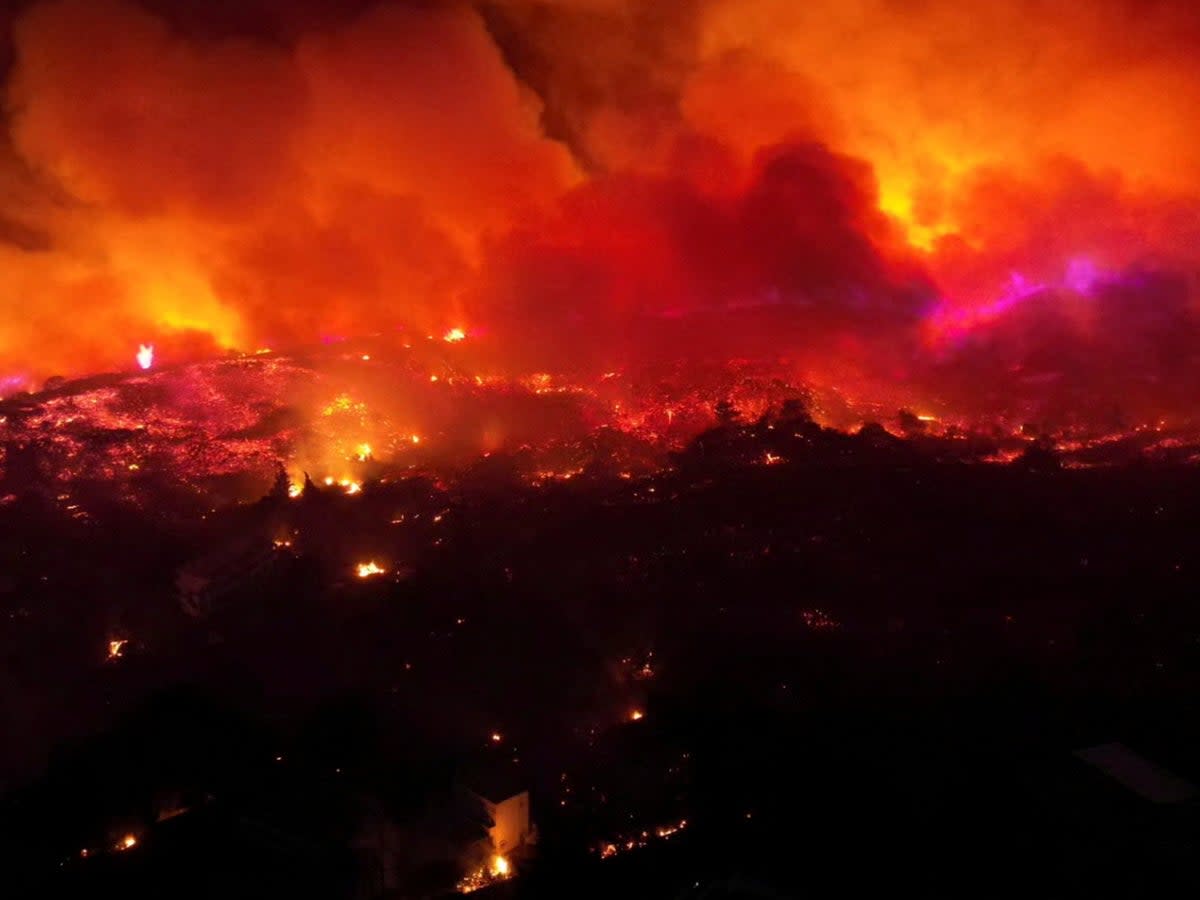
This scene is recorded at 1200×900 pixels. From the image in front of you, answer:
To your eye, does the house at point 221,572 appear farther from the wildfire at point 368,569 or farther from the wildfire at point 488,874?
the wildfire at point 488,874

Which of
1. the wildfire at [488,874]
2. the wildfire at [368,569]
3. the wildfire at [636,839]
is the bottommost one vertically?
the wildfire at [488,874]

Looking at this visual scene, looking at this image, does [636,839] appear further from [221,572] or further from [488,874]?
[221,572]

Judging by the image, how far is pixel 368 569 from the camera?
779 inches

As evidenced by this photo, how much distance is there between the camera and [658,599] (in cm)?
1792

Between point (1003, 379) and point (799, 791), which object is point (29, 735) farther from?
point (1003, 379)

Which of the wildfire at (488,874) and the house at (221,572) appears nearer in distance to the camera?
the wildfire at (488,874)

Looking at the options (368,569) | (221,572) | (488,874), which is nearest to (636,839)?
(488,874)

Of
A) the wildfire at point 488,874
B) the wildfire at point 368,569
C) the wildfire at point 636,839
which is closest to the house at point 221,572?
the wildfire at point 368,569

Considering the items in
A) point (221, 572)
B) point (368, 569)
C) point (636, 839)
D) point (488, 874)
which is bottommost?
point (488, 874)

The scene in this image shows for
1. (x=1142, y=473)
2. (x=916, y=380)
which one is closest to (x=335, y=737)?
(x=1142, y=473)

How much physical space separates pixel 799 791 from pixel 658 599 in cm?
555

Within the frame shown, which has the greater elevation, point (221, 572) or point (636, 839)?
point (221, 572)

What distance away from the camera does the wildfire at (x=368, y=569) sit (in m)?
19.5

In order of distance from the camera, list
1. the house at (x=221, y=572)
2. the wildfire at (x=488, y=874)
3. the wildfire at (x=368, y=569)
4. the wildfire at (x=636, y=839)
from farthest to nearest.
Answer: the wildfire at (x=368, y=569), the house at (x=221, y=572), the wildfire at (x=636, y=839), the wildfire at (x=488, y=874)
